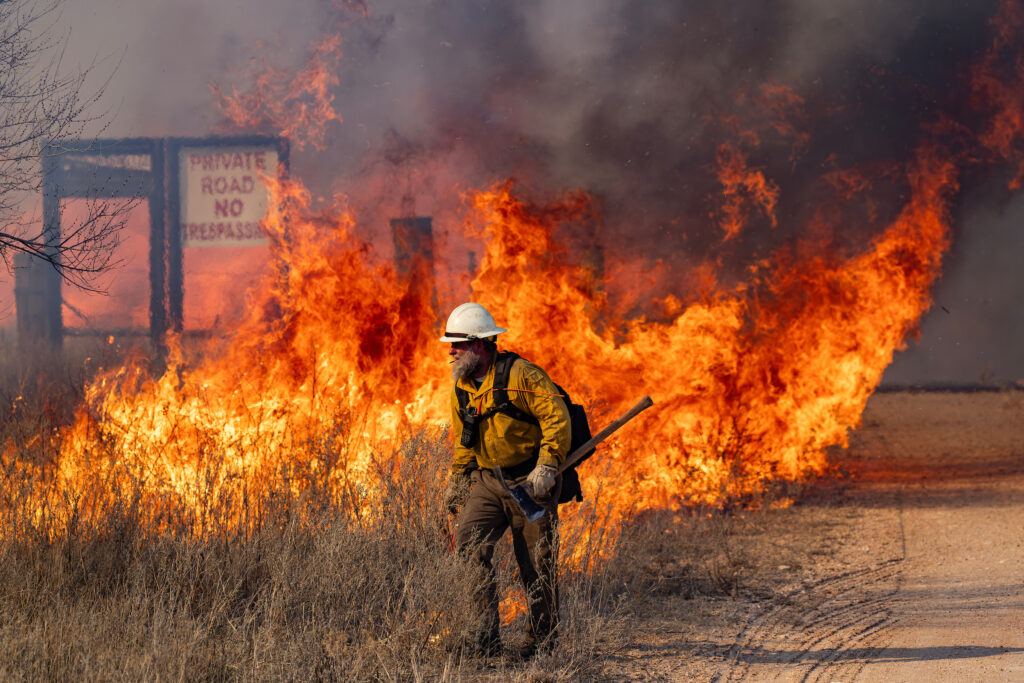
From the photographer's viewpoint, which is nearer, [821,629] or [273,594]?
[273,594]

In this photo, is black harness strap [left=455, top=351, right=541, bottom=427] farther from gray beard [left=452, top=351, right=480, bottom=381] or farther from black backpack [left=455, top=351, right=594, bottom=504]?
gray beard [left=452, top=351, right=480, bottom=381]

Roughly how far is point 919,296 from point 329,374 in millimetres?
6911

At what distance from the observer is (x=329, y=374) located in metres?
10.8

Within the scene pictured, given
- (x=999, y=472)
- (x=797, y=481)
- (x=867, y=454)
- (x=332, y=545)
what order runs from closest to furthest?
(x=332, y=545) → (x=797, y=481) → (x=999, y=472) → (x=867, y=454)

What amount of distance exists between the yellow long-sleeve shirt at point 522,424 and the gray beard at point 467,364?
59 millimetres

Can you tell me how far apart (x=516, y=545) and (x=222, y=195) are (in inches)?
491

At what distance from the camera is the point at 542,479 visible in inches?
216

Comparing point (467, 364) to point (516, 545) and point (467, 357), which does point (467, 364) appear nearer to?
point (467, 357)

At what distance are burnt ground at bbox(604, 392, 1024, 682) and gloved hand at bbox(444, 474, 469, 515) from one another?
4.15ft

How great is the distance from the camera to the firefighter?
5715 millimetres

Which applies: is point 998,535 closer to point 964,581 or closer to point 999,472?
point 964,581

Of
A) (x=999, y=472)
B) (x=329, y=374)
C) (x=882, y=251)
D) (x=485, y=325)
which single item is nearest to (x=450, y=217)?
(x=329, y=374)

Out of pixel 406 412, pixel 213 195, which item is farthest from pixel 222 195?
pixel 406 412

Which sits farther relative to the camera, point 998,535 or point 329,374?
point 329,374
